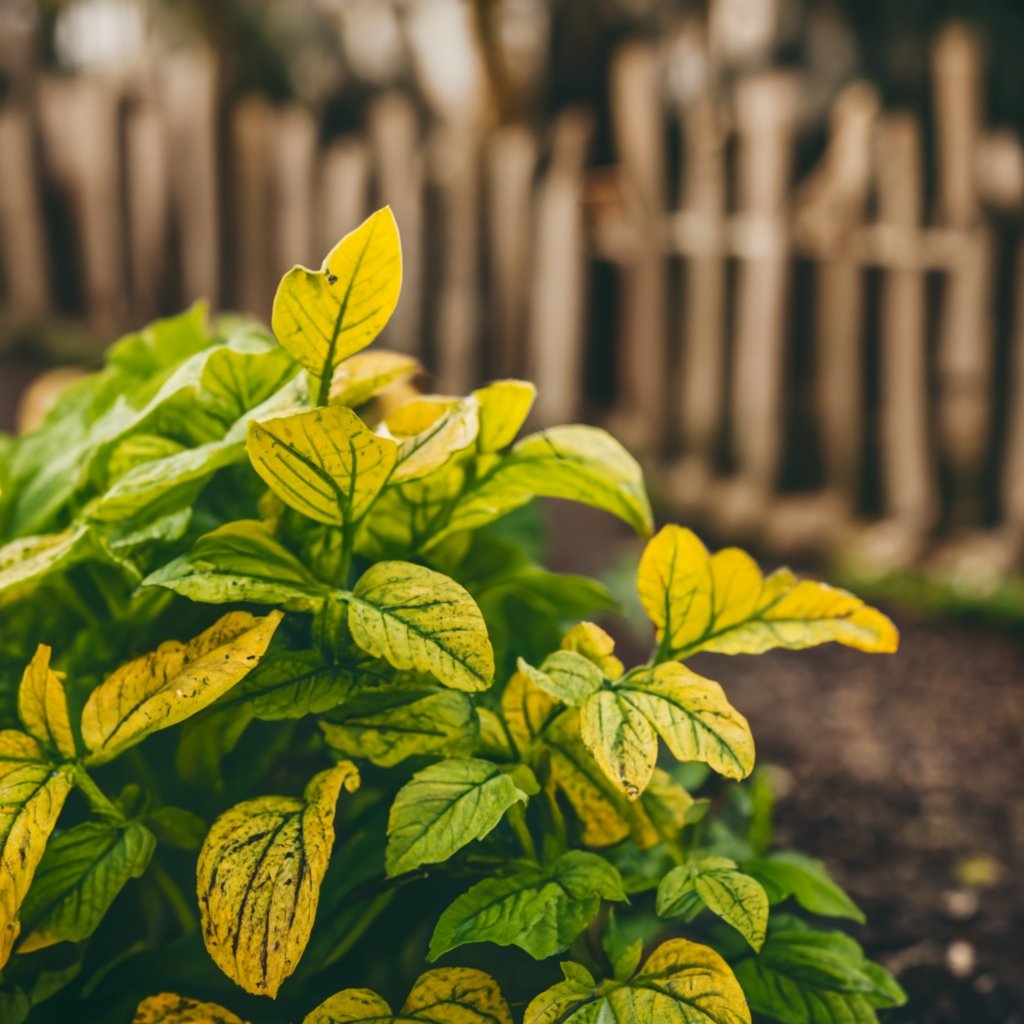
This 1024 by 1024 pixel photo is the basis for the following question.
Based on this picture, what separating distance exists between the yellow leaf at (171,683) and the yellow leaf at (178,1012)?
8.6 inches

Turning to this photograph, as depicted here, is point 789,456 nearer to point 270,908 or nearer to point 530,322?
point 530,322

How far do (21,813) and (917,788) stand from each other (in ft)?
7.23

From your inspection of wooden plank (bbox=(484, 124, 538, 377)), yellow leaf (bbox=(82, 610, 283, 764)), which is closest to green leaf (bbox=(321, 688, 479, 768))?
yellow leaf (bbox=(82, 610, 283, 764))

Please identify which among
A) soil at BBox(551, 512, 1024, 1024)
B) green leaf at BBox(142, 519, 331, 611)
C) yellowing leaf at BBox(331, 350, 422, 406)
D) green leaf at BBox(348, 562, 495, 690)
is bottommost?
soil at BBox(551, 512, 1024, 1024)

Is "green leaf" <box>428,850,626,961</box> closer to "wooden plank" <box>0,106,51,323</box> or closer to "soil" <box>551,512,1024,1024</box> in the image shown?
"soil" <box>551,512,1024,1024</box>

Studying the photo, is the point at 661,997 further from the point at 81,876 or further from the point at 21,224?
the point at 21,224

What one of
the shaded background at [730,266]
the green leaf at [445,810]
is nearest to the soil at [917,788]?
the shaded background at [730,266]

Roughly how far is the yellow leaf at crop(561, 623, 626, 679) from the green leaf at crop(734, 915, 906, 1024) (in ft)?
1.06

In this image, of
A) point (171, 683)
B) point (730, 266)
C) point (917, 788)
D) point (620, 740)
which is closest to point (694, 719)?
point (620, 740)

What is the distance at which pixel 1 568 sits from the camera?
115 centimetres

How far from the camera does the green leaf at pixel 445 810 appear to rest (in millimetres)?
951

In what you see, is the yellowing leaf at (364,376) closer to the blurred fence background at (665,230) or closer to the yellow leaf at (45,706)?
the yellow leaf at (45,706)

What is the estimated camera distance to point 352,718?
1065 mm

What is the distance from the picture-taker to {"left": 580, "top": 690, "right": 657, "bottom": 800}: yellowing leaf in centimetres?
94
